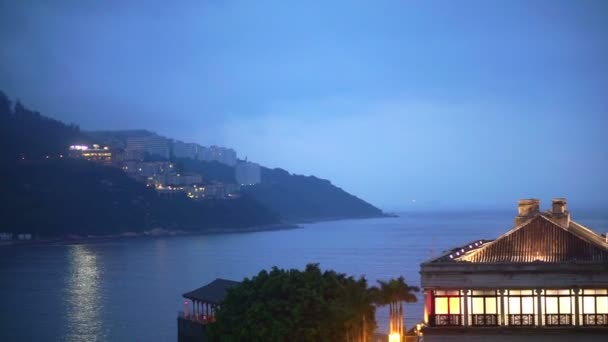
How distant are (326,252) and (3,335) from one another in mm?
66803

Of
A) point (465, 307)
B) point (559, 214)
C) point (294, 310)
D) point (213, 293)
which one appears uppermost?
point (559, 214)

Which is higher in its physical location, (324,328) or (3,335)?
(324,328)

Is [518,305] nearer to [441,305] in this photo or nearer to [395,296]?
[441,305]

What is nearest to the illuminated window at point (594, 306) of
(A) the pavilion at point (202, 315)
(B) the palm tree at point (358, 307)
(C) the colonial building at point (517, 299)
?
(C) the colonial building at point (517, 299)

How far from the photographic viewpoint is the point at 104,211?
175 metres

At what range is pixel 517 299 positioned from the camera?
74.2 ft

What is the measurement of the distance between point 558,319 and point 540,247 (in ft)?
7.87

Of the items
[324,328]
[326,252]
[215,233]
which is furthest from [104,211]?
[324,328]

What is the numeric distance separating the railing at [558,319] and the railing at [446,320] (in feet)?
7.88

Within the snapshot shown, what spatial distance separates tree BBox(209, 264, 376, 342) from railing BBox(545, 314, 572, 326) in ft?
19.5

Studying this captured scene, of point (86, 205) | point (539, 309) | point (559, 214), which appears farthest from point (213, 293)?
→ point (86, 205)

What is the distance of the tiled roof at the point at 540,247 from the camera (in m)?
23.3

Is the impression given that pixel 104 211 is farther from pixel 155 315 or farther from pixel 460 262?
pixel 460 262


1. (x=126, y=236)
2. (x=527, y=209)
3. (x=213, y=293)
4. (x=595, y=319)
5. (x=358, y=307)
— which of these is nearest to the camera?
(x=595, y=319)
